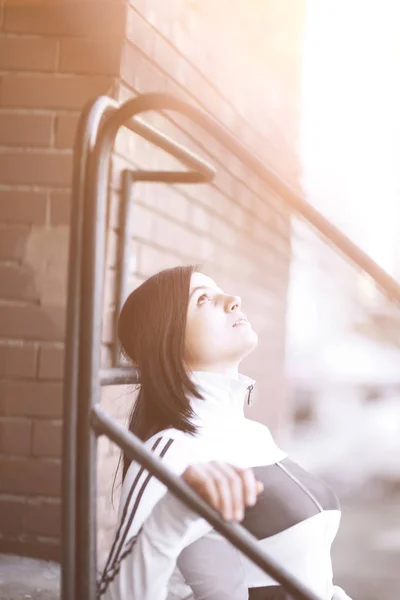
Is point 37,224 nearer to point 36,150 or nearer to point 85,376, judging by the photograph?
point 36,150

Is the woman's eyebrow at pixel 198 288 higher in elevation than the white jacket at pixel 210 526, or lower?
higher

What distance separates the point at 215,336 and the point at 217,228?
1.50m

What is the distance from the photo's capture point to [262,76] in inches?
135

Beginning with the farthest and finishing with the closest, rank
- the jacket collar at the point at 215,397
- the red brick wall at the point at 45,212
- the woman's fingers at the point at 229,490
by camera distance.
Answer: the red brick wall at the point at 45,212 → the jacket collar at the point at 215,397 → the woman's fingers at the point at 229,490

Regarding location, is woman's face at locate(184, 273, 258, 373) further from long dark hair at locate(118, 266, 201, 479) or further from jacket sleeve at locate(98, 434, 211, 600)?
jacket sleeve at locate(98, 434, 211, 600)

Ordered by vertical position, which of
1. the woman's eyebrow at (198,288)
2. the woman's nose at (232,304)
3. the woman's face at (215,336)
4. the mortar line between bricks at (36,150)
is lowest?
the woman's face at (215,336)

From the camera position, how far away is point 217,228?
2.69 metres

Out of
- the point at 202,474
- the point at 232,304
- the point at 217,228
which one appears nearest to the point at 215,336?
the point at 232,304

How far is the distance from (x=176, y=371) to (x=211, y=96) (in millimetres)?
1735

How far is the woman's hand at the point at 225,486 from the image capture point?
0.97 meters

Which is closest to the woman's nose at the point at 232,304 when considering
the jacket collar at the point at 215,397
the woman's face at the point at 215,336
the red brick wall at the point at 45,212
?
the woman's face at the point at 215,336

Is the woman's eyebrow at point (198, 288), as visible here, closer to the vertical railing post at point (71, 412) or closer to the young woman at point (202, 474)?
the young woman at point (202, 474)

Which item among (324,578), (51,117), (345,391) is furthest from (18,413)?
(345,391)

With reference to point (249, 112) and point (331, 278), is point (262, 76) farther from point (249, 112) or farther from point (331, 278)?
point (331, 278)
